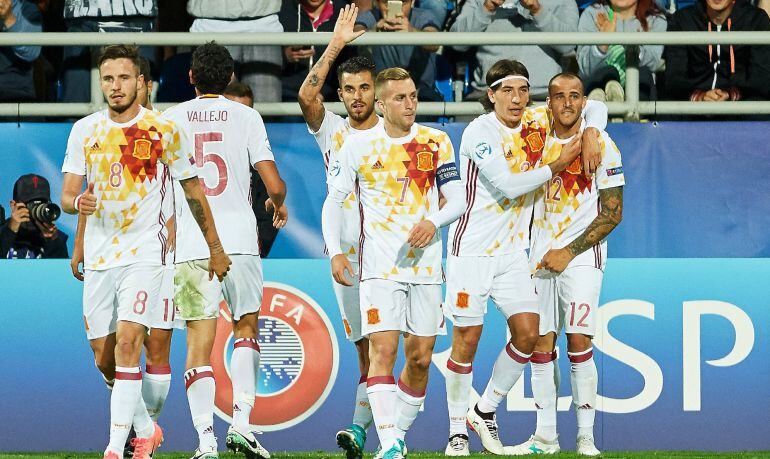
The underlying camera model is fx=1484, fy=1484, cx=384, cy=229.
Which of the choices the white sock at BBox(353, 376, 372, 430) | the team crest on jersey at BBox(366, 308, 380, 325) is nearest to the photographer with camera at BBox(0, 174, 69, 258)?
the white sock at BBox(353, 376, 372, 430)

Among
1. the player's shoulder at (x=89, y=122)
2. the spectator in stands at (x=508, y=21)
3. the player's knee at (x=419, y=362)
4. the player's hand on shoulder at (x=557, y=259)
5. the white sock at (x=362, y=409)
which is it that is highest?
the spectator in stands at (x=508, y=21)

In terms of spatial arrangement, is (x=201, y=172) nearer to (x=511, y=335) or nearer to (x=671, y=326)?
(x=511, y=335)

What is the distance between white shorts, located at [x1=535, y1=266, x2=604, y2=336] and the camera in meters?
9.52

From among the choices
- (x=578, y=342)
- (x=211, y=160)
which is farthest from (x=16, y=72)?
(x=578, y=342)

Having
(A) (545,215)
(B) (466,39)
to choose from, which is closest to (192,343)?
(A) (545,215)

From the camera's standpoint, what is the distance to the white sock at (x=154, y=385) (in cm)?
872

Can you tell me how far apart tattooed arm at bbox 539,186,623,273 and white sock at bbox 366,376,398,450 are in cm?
176

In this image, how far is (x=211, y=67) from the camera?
8.82 m

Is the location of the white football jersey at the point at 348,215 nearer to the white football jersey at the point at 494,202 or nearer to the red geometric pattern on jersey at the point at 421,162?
the white football jersey at the point at 494,202

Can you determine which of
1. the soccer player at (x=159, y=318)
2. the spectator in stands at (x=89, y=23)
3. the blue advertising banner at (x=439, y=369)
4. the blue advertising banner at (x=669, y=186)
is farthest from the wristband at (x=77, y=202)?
the spectator in stands at (x=89, y=23)

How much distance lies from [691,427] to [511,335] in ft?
5.31

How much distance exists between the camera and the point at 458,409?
9.56 meters

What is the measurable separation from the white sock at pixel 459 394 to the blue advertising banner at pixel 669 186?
68.2 inches

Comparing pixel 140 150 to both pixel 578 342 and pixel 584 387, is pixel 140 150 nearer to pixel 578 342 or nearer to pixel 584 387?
pixel 578 342
